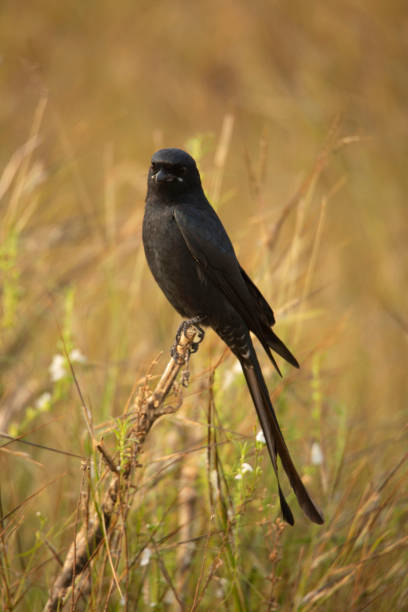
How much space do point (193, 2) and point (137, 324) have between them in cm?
489

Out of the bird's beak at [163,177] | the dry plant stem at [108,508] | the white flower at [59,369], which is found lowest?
the dry plant stem at [108,508]

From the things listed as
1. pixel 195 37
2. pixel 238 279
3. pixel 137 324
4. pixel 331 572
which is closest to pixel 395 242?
pixel 137 324

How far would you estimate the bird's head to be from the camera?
2.31 metres

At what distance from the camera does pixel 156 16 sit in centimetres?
764

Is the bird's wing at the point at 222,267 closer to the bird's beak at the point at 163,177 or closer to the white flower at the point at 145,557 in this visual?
the bird's beak at the point at 163,177

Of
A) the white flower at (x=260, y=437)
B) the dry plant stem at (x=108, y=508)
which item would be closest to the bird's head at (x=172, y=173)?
the dry plant stem at (x=108, y=508)

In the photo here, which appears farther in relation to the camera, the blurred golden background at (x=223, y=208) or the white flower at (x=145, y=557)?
the blurred golden background at (x=223, y=208)

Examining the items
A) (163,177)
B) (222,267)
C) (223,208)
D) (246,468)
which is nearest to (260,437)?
(246,468)

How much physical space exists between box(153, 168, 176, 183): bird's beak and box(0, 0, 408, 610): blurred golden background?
1.21 ft

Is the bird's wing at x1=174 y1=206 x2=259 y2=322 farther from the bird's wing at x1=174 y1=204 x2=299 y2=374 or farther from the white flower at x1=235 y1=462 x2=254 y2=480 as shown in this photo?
the white flower at x1=235 y1=462 x2=254 y2=480

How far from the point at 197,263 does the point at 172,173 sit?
0.34m

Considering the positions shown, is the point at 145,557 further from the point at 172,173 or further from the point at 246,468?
the point at 172,173

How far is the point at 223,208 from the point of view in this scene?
6359 mm

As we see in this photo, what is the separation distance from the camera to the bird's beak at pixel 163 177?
231cm
